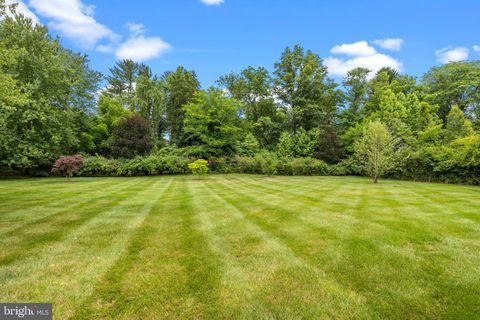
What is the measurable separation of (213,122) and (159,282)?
84.3 ft

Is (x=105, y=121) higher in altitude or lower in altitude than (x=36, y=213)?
higher

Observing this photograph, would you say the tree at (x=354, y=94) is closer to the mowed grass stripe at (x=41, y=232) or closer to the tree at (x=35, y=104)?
the tree at (x=35, y=104)

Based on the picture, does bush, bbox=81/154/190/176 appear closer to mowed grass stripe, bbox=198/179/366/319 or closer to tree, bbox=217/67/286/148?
tree, bbox=217/67/286/148

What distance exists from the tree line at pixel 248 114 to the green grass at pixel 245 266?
1582 cm

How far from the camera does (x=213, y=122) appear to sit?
27.8 metres

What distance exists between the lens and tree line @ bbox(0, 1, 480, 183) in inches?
747

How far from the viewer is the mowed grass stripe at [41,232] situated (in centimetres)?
379

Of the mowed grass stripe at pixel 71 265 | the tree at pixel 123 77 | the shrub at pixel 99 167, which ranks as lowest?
the mowed grass stripe at pixel 71 265

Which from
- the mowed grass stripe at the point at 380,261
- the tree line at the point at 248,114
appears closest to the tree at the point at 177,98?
the tree line at the point at 248,114

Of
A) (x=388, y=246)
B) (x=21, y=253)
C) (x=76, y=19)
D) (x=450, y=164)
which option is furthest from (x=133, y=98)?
(x=450, y=164)

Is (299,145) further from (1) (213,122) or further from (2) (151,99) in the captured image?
(2) (151,99)

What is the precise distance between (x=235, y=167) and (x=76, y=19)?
1784cm

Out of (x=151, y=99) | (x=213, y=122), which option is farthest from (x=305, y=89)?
(x=151, y=99)

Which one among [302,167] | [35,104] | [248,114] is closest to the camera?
[35,104]
